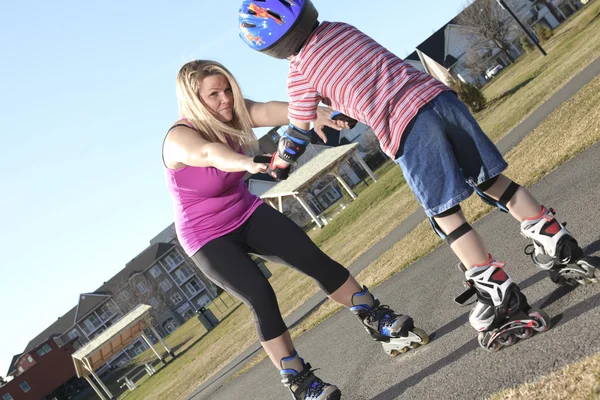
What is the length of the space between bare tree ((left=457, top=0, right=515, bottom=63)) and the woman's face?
7234cm

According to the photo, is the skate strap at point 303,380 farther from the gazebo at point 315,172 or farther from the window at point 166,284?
the window at point 166,284

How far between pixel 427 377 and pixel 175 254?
9625 centimetres

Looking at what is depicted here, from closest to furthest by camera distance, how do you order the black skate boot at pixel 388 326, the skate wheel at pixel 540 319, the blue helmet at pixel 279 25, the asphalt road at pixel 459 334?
the asphalt road at pixel 459 334
the skate wheel at pixel 540 319
the blue helmet at pixel 279 25
the black skate boot at pixel 388 326

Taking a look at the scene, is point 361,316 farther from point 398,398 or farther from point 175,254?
point 175,254

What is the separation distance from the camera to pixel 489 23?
7500 centimetres

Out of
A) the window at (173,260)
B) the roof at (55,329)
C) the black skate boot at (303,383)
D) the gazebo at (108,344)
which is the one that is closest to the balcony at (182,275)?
the window at (173,260)

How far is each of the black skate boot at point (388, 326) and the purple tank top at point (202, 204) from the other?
1.06 metres

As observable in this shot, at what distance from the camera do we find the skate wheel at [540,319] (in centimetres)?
331

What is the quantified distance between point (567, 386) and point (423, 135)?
146cm

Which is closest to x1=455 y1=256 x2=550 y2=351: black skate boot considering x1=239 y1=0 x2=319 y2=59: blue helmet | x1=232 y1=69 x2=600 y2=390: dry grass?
x1=239 y1=0 x2=319 y2=59: blue helmet

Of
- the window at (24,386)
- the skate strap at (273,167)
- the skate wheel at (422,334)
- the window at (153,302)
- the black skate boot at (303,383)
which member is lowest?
the skate wheel at (422,334)

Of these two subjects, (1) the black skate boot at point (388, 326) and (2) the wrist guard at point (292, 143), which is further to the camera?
(1) the black skate boot at point (388, 326)

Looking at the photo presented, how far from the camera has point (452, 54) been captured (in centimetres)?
8125

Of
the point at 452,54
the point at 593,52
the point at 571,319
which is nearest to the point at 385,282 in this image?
the point at 571,319
